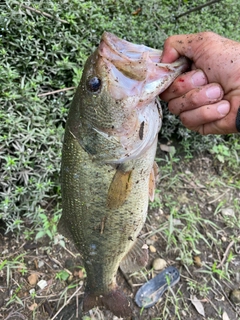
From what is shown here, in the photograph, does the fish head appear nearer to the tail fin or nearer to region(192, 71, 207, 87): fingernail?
region(192, 71, 207, 87): fingernail

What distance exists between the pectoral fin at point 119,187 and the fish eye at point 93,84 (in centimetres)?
39

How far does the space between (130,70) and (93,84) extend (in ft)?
0.59

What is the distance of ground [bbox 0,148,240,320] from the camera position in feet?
8.24

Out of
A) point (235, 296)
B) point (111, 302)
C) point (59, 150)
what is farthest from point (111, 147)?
point (235, 296)

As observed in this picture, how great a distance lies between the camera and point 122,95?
1423mm

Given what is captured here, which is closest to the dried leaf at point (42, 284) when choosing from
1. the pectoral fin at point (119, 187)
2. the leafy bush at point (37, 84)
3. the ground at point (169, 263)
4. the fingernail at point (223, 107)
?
the ground at point (169, 263)

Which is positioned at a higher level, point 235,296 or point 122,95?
point 122,95

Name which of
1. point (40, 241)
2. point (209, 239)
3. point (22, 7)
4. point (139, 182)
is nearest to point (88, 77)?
point (139, 182)

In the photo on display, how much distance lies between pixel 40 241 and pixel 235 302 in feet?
5.38

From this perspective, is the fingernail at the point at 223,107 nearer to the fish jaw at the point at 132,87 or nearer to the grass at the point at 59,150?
the fish jaw at the point at 132,87

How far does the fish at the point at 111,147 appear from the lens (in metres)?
1.41

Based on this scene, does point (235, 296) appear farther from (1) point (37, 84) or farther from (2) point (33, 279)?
(1) point (37, 84)

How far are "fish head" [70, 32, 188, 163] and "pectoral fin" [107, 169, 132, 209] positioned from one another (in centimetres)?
8

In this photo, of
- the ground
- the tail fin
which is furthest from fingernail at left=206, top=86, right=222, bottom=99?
the ground
